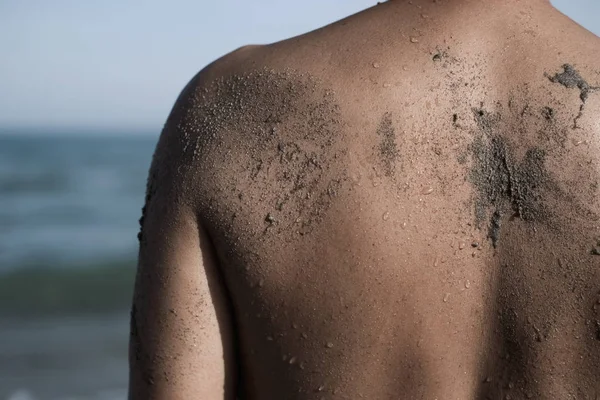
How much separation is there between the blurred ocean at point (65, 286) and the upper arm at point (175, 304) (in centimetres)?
606

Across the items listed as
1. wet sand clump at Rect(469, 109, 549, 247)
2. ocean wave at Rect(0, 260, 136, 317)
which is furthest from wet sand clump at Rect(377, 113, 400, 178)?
ocean wave at Rect(0, 260, 136, 317)

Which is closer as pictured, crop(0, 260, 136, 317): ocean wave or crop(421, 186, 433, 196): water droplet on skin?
crop(421, 186, 433, 196): water droplet on skin

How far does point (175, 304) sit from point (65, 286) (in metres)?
9.70

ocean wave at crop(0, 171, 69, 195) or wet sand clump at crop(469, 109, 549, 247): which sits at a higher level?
wet sand clump at crop(469, 109, 549, 247)

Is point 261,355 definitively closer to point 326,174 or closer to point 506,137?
point 326,174

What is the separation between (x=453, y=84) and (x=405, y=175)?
0.15 meters

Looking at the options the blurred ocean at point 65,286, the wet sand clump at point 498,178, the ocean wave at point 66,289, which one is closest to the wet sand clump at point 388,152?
the wet sand clump at point 498,178

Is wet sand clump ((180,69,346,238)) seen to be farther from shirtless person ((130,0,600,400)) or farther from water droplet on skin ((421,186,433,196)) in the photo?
water droplet on skin ((421,186,433,196))

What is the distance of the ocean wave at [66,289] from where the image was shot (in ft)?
30.2

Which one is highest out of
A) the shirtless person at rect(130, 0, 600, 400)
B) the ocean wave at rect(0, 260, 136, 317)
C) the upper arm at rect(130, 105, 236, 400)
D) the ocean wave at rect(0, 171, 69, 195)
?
the shirtless person at rect(130, 0, 600, 400)

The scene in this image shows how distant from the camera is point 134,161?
29266 mm

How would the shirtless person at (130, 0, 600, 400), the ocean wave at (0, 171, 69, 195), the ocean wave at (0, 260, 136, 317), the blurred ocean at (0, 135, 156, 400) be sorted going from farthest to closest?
the ocean wave at (0, 171, 69, 195), the ocean wave at (0, 260, 136, 317), the blurred ocean at (0, 135, 156, 400), the shirtless person at (130, 0, 600, 400)

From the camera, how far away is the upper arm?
101 centimetres

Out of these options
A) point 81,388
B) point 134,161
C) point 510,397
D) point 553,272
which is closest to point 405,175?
point 553,272
